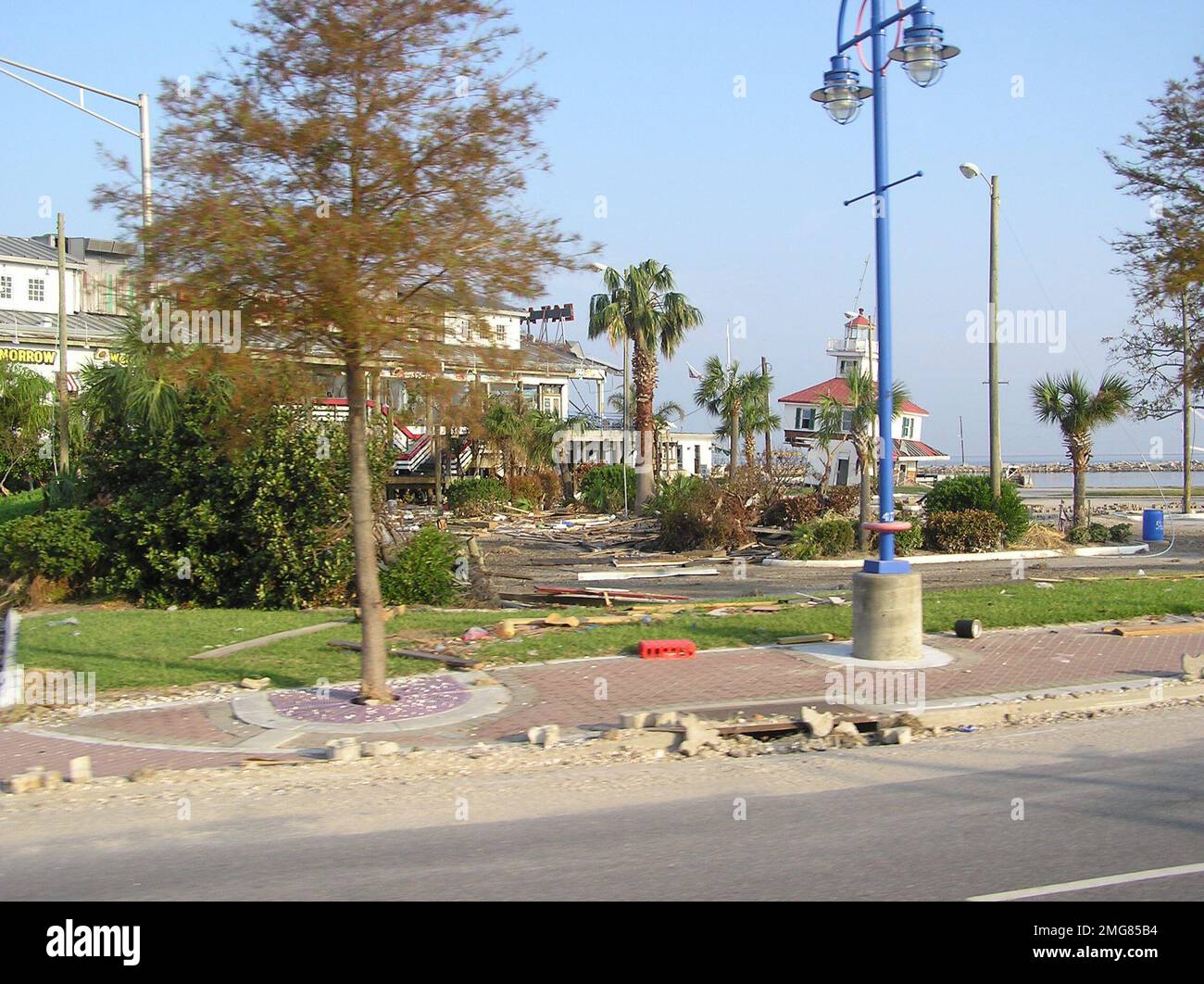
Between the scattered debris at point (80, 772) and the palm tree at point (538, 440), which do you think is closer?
the scattered debris at point (80, 772)

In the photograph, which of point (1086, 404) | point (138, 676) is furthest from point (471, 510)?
point (138, 676)

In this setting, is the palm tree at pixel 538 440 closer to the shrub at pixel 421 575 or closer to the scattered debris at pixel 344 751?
the shrub at pixel 421 575

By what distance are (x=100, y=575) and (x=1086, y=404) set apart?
2662 cm

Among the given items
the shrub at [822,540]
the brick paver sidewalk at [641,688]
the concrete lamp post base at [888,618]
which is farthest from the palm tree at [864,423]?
the concrete lamp post base at [888,618]

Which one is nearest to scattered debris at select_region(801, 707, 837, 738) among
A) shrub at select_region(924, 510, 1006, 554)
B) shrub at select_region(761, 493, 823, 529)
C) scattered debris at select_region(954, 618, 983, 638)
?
scattered debris at select_region(954, 618, 983, 638)

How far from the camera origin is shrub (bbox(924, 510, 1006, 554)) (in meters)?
28.5

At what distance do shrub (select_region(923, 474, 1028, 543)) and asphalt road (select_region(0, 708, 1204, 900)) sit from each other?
2139 cm

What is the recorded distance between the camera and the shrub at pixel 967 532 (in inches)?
1123

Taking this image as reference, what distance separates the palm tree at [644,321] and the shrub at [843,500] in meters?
10.0

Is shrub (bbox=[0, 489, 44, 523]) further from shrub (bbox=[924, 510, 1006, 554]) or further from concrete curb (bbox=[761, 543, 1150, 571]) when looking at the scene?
shrub (bbox=[924, 510, 1006, 554])

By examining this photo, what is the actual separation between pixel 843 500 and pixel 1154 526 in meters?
8.95

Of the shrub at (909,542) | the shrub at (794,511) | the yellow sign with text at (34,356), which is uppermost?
the yellow sign with text at (34,356)

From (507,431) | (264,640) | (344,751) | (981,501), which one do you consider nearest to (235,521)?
(264,640)

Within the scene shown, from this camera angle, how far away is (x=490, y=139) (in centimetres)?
961
